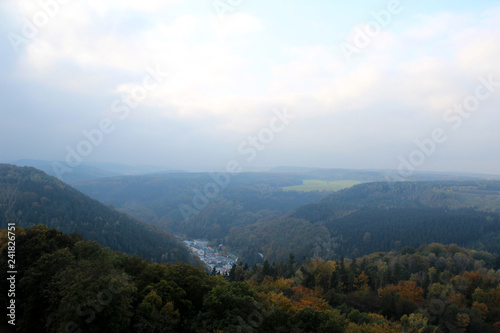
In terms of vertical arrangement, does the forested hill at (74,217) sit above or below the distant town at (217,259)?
above

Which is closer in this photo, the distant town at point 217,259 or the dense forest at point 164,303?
the dense forest at point 164,303

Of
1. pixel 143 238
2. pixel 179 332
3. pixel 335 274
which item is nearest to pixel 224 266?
pixel 143 238

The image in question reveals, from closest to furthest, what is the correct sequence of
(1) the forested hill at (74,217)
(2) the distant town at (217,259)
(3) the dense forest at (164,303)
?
1. (3) the dense forest at (164,303)
2. (1) the forested hill at (74,217)
3. (2) the distant town at (217,259)

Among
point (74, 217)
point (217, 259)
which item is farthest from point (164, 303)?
point (217, 259)

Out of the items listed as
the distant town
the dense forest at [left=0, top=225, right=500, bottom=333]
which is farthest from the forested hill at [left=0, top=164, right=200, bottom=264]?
the dense forest at [left=0, top=225, right=500, bottom=333]

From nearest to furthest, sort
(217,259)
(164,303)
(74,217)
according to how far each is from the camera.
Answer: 1. (164,303)
2. (74,217)
3. (217,259)

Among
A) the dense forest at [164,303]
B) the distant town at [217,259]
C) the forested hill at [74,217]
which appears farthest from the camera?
the distant town at [217,259]

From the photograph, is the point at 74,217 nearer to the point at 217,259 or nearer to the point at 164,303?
the point at 217,259

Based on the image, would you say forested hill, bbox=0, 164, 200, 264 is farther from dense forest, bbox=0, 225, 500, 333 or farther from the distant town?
dense forest, bbox=0, 225, 500, 333

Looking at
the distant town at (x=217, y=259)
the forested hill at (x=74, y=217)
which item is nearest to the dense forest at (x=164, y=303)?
the forested hill at (x=74, y=217)

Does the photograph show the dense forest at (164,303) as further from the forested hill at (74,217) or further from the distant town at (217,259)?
the distant town at (217,259)
